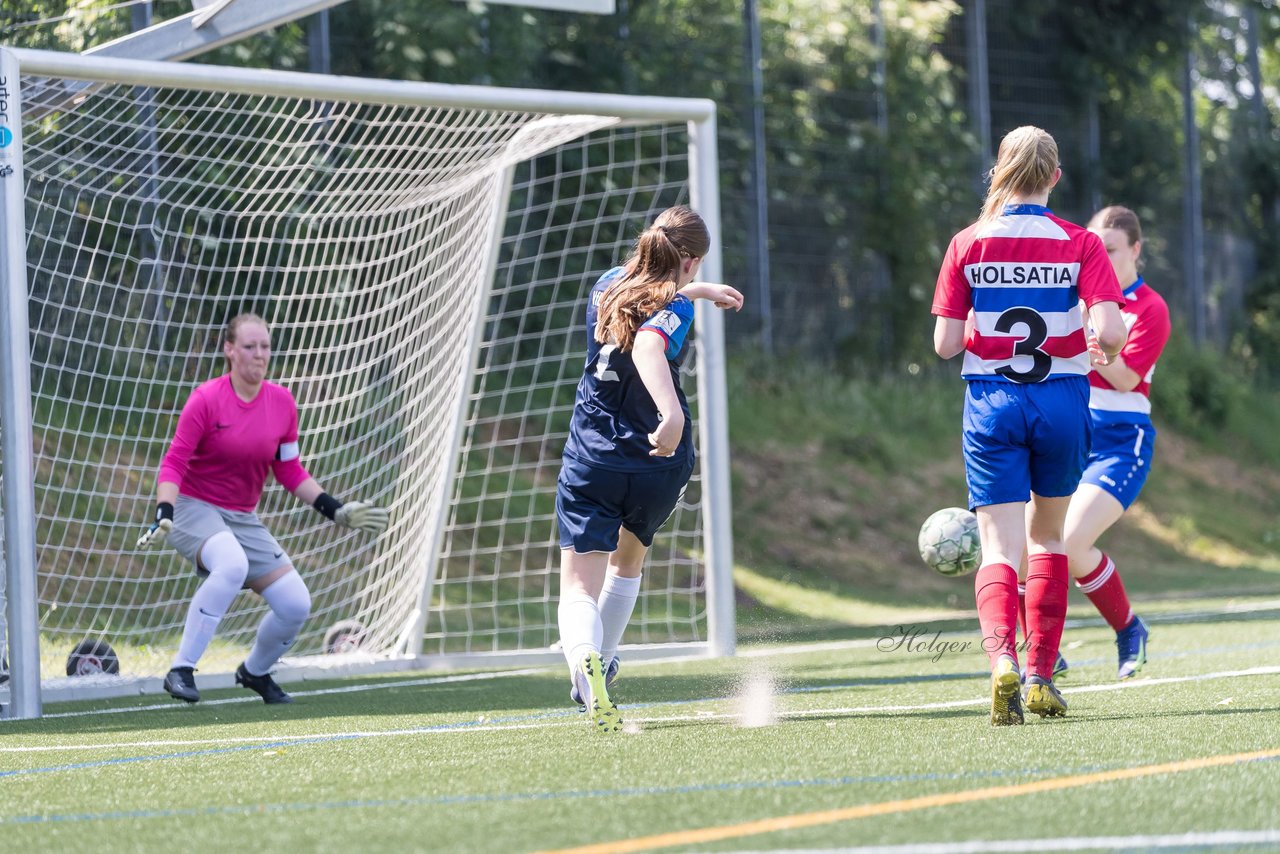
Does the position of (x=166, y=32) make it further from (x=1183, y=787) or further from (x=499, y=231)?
(x=1183, y=787)

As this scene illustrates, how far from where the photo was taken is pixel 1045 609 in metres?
5.37

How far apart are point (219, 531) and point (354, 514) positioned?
60 centimetres

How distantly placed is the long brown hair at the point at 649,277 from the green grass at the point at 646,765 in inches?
51.2

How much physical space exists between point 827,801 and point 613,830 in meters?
0.54

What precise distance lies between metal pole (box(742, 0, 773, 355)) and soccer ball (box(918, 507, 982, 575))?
10.7 meters

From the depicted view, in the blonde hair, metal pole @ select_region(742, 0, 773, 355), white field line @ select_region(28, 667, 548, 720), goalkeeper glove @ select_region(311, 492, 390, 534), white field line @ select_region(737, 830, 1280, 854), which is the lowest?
white field line @ select_region(28, 667, 548, 720)

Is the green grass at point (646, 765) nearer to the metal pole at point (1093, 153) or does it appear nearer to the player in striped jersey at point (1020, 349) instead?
the player in striped jersey at point (1020, 349)

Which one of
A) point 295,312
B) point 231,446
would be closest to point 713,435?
point 295,312

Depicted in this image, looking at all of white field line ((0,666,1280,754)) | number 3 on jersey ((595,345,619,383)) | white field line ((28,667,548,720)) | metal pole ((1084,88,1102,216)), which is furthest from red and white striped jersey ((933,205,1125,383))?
metal pole ((1084,88,1102,216))

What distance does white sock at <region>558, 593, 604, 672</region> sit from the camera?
5.39 metres

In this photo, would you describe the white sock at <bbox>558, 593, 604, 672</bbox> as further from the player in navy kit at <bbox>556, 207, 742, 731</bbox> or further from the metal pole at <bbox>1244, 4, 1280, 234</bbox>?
the metal pole at <bbox>1244, 4, 1280, 234</bbox>

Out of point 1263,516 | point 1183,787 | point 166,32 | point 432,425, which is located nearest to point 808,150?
point 1263,516

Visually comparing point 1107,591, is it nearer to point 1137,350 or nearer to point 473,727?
point 1137,350

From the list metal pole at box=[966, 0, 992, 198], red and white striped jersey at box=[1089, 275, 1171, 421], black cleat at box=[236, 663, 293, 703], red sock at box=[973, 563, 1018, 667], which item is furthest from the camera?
metal pole at box=[966, 0, 992, 198]
